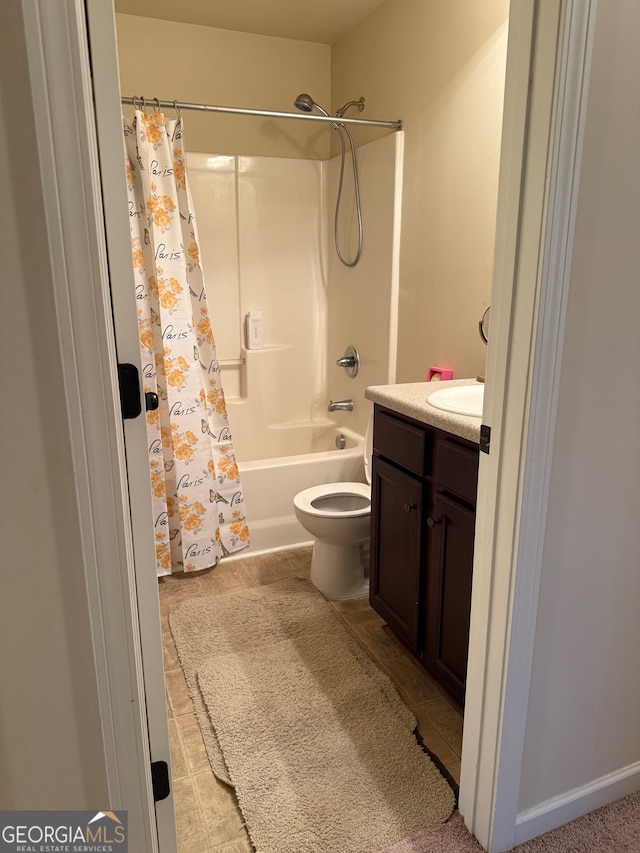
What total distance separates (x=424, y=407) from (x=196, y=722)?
1.15 metres

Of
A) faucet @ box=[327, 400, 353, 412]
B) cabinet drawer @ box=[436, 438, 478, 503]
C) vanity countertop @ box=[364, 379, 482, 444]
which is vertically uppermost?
vanity countertop @ box=[364, 379, 482, 444]

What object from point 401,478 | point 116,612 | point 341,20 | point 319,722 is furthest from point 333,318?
point 116,612

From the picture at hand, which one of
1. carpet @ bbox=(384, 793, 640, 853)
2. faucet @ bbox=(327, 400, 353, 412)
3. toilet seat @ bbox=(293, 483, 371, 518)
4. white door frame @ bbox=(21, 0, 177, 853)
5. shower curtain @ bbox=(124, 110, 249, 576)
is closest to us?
white door frame @ bbox=(21, 0, 177, 853)

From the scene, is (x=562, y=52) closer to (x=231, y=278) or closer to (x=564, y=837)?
(x=564, y=837)

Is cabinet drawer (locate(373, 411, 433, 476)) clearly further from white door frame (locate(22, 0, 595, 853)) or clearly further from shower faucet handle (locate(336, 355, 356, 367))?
shower faucet handle (locate(336, 355, 356, 367))

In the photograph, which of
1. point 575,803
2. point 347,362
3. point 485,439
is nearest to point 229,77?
point 347,362

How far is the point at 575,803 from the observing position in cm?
150

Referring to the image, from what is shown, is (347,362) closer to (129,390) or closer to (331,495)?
(331,495)

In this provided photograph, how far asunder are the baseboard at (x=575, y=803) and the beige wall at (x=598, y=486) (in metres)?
0.02

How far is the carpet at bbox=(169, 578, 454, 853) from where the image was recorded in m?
1.48

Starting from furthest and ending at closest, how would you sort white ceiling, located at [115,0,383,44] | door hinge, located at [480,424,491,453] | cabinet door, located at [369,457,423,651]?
white ceiling, located at [115,0,383,44] → cabinet door, located at [369,457,423,651] → door hinge, located at [480,424,491,453]

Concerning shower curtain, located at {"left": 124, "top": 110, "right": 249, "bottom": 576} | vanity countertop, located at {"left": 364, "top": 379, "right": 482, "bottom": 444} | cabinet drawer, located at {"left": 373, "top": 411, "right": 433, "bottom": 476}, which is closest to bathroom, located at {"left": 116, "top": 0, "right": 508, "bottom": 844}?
shower curtain, located at {"left": 124, "top": 110, "right": 249, "bottom": 576}

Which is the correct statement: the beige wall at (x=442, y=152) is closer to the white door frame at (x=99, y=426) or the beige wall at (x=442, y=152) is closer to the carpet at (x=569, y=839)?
the carpet at (x=569, y=839)

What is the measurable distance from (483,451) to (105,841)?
1007mm
